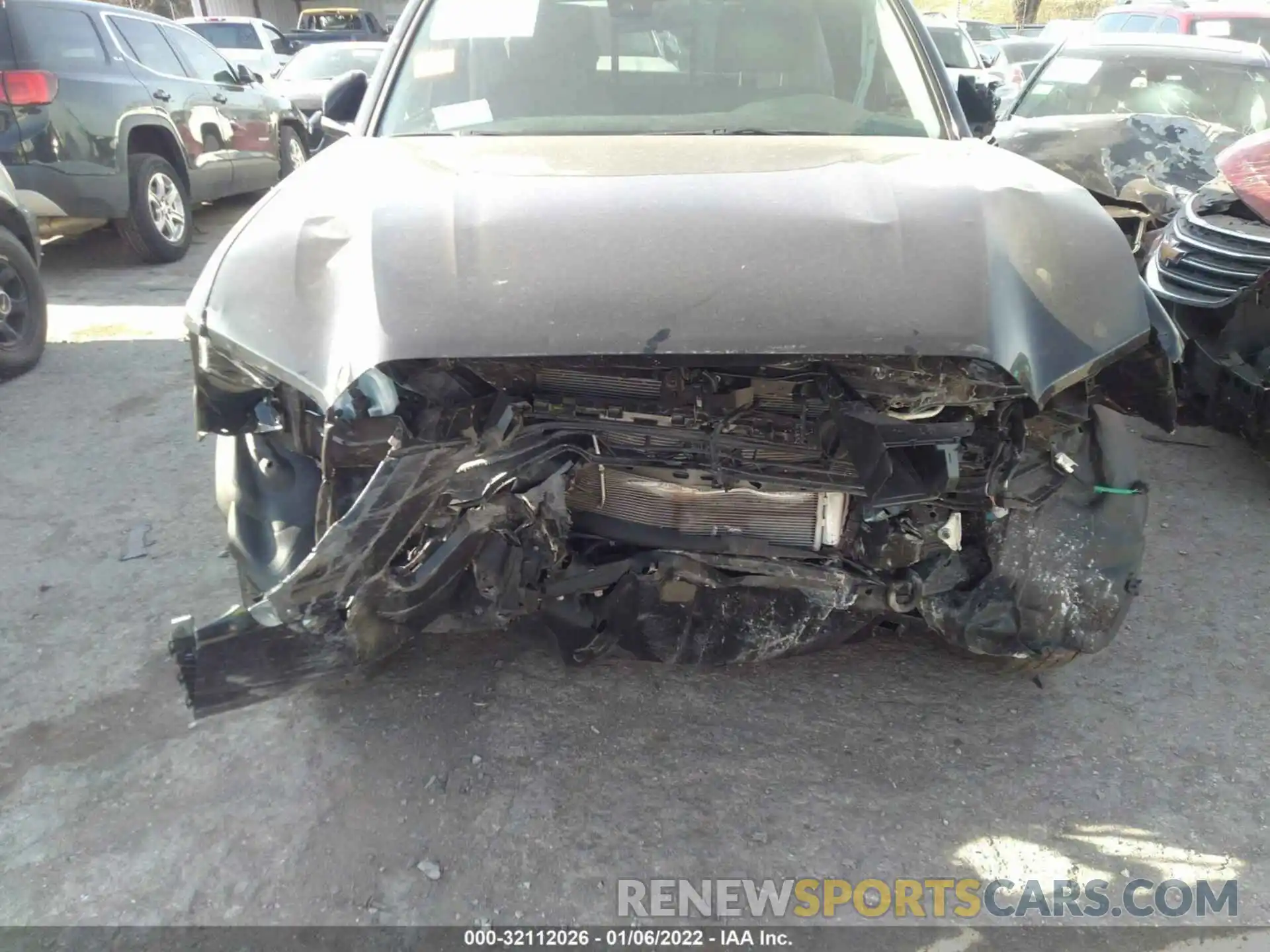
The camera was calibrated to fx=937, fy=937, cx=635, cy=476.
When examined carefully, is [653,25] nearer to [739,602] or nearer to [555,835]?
[739,602]

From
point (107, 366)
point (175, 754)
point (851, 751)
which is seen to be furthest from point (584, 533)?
point (107, 366)

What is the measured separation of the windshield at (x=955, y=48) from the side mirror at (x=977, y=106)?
980 cm

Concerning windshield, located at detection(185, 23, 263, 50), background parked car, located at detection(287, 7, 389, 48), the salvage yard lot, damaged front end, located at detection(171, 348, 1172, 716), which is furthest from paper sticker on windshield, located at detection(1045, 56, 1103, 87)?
background parked car, located at detection(287, 7, 389, 48)

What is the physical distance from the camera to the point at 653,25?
312cm

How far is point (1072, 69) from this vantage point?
236 inches

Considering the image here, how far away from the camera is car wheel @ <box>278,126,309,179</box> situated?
30.6 feet

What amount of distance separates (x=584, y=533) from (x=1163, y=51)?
18.3ft

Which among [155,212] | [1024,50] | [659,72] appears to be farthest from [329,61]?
[1024,50]

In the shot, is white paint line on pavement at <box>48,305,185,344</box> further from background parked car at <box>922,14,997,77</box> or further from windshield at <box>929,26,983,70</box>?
windshield at <box>929,26,983,70</box>

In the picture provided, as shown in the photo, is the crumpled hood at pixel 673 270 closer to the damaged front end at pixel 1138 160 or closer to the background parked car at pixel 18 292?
the damaged front end at pixel 1138 160

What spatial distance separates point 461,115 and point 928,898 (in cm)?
259

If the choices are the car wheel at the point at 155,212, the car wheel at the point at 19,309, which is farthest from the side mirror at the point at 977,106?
the car wheel at the point at 155,212

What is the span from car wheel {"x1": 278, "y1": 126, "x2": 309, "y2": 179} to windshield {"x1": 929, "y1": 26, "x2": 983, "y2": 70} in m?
8.08

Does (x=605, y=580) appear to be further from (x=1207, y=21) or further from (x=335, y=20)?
(x=335, y=20)
